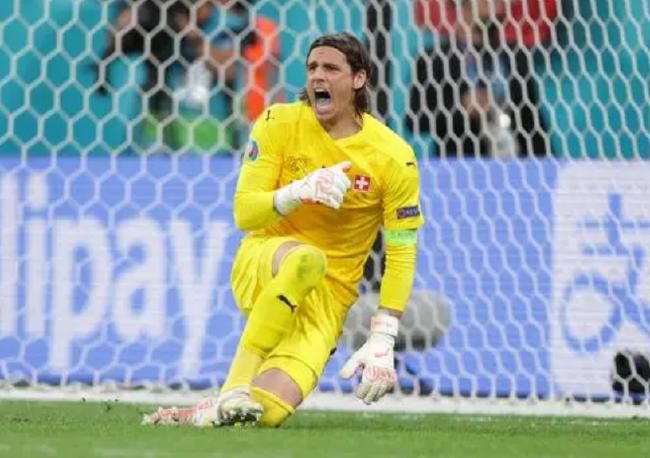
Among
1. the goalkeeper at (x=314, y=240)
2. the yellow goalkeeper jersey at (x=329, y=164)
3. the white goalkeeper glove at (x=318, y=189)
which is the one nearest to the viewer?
the white goalkeeper glove at (x=318, y=189)

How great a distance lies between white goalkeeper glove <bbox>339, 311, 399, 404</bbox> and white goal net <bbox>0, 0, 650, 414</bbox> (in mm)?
1799

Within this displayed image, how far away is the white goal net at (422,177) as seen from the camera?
6.32 m

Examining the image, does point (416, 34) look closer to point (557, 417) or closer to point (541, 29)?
point (541, 29)

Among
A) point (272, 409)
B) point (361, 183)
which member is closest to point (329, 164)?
point (361, 183)

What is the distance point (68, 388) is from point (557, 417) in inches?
77.2

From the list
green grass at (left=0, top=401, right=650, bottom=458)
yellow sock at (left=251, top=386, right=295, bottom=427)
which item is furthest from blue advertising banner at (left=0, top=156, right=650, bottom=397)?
yellow sock at (left=251, top=386, right=295, bottom=427)

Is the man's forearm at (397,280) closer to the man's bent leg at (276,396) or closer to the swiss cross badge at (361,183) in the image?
the swiss cross badge at (361,183)

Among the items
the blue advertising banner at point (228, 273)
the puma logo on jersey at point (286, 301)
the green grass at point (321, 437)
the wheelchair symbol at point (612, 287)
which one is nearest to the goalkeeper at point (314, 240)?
the puma logo on jersey at point (286, 301)

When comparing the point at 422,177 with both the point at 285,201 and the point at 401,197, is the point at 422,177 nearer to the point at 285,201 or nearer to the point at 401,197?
the point at 401,197

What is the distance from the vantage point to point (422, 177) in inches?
255

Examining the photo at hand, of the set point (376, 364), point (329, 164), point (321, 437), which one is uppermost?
point (329, 164)

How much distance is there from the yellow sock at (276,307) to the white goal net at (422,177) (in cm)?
189

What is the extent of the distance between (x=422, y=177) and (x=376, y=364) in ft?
6.99

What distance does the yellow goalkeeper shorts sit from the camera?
451 centimetres
